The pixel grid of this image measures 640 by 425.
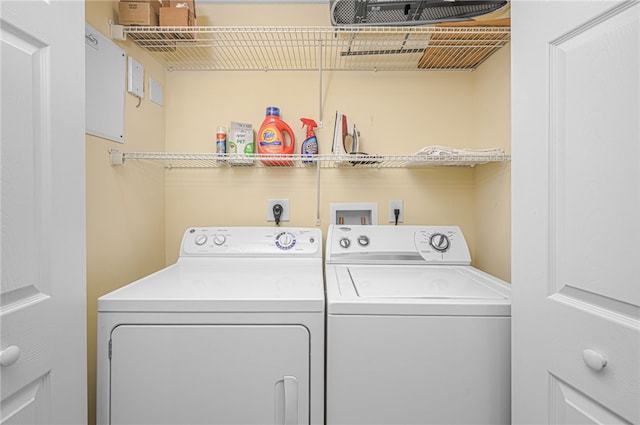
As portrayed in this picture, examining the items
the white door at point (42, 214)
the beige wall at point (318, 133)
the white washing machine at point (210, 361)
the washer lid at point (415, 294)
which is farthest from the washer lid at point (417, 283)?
the white door at point (42, 214)

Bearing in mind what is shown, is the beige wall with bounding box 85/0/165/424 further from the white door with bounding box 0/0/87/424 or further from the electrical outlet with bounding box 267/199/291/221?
the electrical outlet with bounding box 267/199/291/221

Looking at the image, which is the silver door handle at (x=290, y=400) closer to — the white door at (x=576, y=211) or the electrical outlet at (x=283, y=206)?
the white door at (x=576, y=211)

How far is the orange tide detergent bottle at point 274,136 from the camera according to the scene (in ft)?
5.70

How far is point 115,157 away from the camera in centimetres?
142

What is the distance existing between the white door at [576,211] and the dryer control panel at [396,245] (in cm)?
71

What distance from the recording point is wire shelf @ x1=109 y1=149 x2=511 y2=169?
1.49 metres

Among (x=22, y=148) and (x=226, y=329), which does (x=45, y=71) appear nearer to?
(x=22, y=148)

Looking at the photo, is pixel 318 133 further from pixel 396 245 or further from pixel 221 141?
pixel 396 245

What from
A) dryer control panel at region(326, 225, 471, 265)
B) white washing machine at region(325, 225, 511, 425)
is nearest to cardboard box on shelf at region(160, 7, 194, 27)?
dryer control panel at region(326, 225, 471, 265)

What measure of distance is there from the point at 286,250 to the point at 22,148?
1.16 meters

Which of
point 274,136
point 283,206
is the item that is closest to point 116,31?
point 274,136

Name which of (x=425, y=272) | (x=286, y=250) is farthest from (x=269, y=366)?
(x=425, y=272)

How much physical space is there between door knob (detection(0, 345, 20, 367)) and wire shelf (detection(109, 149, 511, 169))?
968 millimetres

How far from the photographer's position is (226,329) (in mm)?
1015
